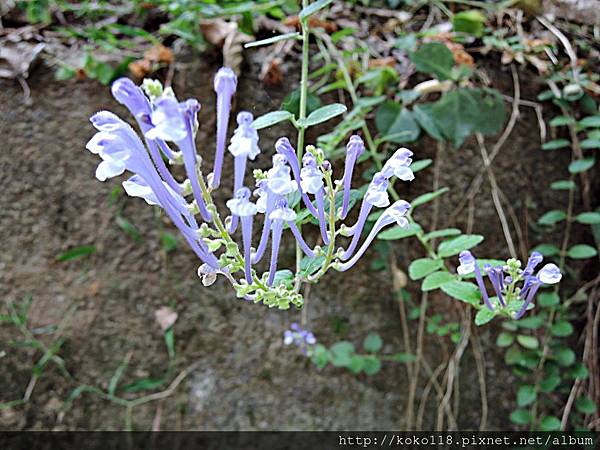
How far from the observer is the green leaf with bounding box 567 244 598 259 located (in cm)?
102

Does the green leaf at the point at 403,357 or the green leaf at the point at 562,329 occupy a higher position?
the green leaf at the point at 562,329

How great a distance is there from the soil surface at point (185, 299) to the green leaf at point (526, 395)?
0.05m

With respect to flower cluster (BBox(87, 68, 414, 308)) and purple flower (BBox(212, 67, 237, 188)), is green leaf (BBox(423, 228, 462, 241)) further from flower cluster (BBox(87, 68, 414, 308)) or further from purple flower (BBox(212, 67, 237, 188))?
purple flower (BBox(212, 67, 237, 188))

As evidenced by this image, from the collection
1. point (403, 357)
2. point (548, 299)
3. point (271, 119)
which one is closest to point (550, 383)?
point (548, 299)

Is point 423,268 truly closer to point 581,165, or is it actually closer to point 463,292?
point 463,292

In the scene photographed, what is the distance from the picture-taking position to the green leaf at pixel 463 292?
26.7 inches

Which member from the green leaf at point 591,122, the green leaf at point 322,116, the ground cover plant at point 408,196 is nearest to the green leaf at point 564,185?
the ground cover plant at point 408,196

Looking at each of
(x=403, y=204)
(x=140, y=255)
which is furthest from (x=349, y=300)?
(x=403, y=204)

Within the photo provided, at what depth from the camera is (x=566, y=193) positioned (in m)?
1.12

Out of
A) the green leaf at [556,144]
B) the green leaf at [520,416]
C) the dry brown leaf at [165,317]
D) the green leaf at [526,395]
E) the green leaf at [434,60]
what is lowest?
the green leaf at [520,416]

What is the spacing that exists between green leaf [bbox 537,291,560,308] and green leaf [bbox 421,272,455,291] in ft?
1.35

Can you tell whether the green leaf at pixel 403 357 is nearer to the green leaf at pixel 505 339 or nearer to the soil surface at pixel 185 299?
the soil surface at pixel 185 299

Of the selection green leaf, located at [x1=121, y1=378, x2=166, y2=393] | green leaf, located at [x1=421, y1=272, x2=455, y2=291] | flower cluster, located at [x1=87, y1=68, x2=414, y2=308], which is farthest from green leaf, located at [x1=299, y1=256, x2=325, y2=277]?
green leaf, located at [x1=121, y1=378, x2=166, y2=393]

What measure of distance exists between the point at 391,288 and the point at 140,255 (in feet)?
1.72
